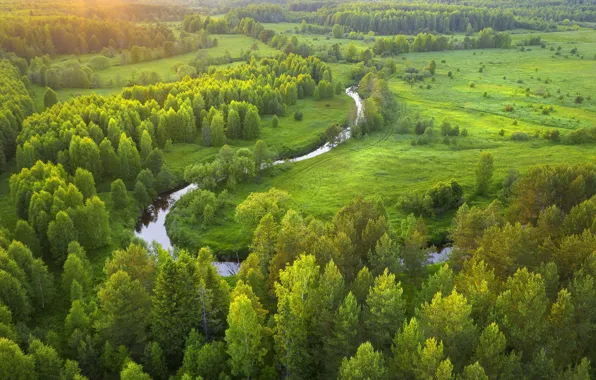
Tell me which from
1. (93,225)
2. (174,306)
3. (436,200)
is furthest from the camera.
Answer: (436,200)

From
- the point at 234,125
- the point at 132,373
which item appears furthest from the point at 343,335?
the point at 234,125

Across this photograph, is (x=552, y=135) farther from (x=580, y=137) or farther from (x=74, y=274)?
(x=74, y=274)

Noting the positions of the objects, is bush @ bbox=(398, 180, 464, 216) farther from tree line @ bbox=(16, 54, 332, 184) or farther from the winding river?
tree line @ bbox=(16, 54, 332, 184)

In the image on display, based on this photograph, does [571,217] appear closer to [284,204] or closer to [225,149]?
[284,204]

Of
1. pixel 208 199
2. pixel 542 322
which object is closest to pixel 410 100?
pixel 208 199

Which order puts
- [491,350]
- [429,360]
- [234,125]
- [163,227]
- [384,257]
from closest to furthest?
[429,360] → [491,350] → [384,257] → [163,227] → [234,125]

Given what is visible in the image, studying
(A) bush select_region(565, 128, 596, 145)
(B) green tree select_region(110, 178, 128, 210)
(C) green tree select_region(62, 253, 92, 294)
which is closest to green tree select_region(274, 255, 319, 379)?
(C) green tree select_region(62, 253, 92, 294)

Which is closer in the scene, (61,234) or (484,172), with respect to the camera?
(61,234)
